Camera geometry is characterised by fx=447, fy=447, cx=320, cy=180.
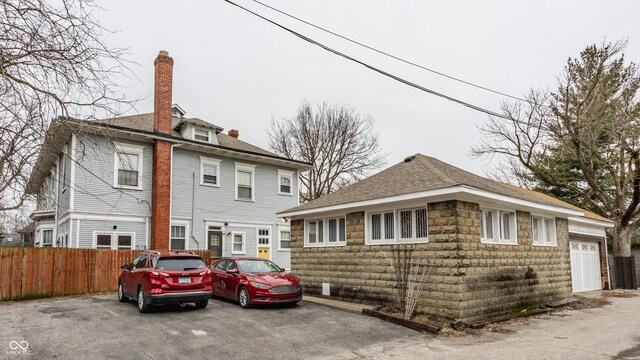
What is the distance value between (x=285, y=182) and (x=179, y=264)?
539 inches

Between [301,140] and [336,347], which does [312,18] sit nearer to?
[336,347]

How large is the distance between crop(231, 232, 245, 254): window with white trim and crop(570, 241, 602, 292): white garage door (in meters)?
15.2

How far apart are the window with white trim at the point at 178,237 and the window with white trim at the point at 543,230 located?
48.0 feet

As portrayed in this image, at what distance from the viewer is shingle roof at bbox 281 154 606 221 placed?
12192 mm

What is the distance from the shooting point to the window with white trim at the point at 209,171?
2177cm

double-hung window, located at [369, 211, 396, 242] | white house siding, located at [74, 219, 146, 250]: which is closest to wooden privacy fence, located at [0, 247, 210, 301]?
white house siding, located at [74, 219, 146, 250]

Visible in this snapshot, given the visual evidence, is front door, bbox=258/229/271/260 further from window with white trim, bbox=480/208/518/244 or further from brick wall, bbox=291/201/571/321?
window with white trim, bbox=480/208/518/244

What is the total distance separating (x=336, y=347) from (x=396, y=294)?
13.3 ft

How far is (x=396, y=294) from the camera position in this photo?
496 inches

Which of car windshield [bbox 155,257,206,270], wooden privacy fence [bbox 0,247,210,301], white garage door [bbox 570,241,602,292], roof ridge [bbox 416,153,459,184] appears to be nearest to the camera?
car windshield [bbox 155,257,206,270]

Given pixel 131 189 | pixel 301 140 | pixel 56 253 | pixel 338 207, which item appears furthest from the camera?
pixel 301 140

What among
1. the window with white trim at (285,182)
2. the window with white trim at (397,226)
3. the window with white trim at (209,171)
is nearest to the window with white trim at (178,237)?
the window with white trim at (209,171)

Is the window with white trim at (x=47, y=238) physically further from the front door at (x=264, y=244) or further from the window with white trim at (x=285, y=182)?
the window with white trim at (x=285, y=182)

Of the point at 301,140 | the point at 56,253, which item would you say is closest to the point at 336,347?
the point at 56,253
